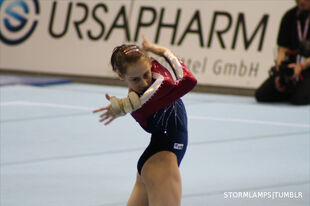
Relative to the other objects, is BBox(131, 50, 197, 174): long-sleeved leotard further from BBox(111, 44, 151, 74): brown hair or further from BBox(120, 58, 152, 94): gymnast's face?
BBox(111, 44, 151, 74): brown hair

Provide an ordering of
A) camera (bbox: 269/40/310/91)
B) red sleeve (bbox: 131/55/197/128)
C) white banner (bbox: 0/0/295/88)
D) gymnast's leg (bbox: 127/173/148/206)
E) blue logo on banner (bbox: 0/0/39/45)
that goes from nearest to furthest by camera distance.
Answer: red sleeve (bbox: 131/55/197/128), gymnast's leg (bbox: 127/173/148/206), camera (bbox: 269/40/310/91), white banner (bbox: 0/0/295/88), blue logo on banner (bbox: 0/0/39/45)

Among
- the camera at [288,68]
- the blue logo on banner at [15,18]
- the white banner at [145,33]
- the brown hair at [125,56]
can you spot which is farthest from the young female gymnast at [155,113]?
the blue logo on banner at [15,18]

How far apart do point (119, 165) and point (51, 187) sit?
0.81m

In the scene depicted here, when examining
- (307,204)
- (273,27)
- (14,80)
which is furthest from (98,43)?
(307,204)

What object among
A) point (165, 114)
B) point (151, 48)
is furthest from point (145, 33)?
point (165, 114)

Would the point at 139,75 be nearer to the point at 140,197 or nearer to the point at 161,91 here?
the point at 161,91

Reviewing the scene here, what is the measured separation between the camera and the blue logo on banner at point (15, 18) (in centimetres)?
1109

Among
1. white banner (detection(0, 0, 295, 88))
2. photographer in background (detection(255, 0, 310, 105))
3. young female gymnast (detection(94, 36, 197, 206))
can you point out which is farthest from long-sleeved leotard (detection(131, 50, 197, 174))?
white banner (detection(0, 0, 295, 88))

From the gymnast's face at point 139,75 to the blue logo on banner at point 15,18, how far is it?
775 centimetres

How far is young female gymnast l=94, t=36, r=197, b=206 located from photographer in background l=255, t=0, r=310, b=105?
16.0ft

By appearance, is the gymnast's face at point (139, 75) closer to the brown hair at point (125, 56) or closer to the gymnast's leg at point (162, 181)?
the brown hair at point (125, 56)

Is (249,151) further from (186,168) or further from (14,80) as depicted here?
(14,80)

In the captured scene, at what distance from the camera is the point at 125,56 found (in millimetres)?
3531

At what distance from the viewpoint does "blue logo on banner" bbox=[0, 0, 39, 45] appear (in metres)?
11.1
